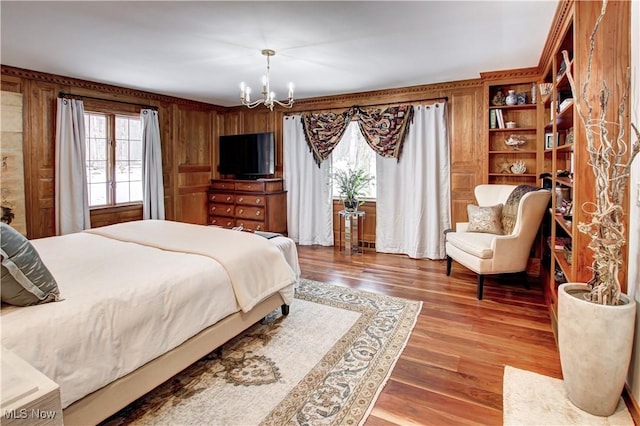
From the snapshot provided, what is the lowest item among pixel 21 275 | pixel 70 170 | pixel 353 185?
pixel 21 275

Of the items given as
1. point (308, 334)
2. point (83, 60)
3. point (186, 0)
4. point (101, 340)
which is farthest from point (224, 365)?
point (83, 60)

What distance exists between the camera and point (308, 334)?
2.84m

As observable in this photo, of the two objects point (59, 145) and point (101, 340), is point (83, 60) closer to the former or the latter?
point (59, 145)

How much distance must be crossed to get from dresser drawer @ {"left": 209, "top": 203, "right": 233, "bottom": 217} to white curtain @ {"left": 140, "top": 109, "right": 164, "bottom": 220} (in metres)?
1.02

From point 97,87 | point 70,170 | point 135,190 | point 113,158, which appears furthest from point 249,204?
point 97,87

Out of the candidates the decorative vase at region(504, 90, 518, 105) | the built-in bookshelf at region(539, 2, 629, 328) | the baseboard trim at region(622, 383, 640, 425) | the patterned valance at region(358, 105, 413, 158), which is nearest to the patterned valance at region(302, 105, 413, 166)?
→ the patterned valance at region(358, 105, 413, 158)

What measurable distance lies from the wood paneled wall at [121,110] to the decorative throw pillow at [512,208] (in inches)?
187

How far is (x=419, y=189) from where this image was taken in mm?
5180

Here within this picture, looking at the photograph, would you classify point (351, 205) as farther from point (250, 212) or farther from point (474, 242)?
point (474, 242)

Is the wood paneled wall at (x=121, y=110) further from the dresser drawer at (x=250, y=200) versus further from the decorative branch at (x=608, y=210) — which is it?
the decorative branch at (x=608, y=210)

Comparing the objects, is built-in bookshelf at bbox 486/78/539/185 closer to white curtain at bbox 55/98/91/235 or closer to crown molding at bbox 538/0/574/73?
crown molding at bbox 538/0/574/73

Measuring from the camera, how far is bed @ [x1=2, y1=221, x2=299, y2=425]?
155 centimetres

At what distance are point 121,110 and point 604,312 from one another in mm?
5680

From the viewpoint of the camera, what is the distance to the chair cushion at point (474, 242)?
11.7 feet
